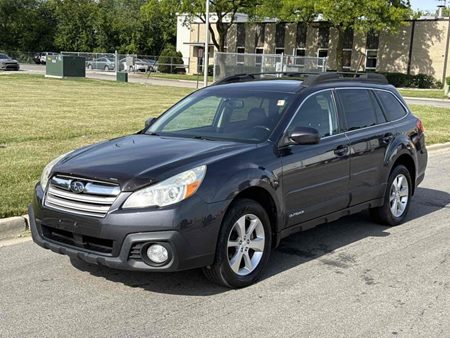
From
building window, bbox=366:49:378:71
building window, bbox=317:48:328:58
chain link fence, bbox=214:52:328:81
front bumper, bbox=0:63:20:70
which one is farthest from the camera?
building window, bbox=317:48:328:58

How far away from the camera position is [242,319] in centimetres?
413

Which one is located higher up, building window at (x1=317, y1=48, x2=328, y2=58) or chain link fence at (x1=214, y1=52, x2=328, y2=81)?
building window at (x1=317, y1=48, x2=328, y2=58)

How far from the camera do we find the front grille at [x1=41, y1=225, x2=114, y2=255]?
4332mm

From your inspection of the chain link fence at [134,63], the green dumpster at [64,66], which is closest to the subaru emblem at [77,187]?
the green dumpster at [64,66]

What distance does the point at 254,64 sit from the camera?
104ft

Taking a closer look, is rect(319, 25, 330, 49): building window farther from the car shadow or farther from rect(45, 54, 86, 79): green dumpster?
the car shadow

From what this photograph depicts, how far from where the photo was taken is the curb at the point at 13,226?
602cm

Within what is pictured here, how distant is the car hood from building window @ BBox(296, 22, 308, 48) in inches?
1998

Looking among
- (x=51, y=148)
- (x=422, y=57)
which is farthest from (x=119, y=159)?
(x=422, y=57)

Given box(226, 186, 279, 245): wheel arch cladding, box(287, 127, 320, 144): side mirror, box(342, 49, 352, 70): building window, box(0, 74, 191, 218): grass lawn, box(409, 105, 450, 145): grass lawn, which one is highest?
box(342, 49, 352, 70): building window

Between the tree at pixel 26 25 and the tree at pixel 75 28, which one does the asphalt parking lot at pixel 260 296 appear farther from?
the tree at pixel 26 25

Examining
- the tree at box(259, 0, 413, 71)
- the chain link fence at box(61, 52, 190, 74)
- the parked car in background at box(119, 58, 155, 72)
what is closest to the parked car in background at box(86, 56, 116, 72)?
the chain link fence at box(61, 52, 190, 74)

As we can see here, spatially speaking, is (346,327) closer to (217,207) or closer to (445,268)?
(217,207)

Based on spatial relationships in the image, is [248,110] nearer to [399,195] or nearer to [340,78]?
[340,78]
